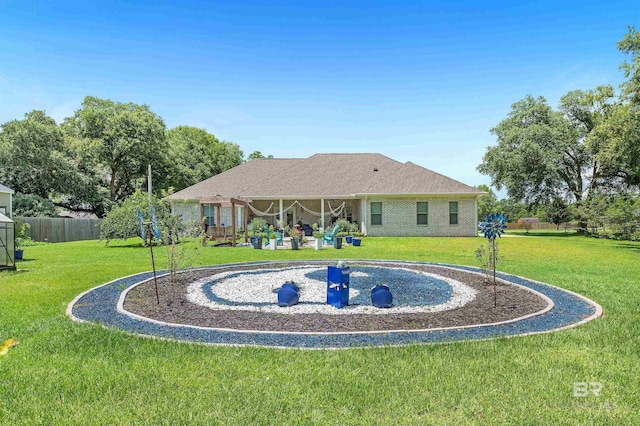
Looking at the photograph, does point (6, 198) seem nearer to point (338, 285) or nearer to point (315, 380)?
point (338, 285)

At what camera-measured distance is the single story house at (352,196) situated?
23031 millimetres

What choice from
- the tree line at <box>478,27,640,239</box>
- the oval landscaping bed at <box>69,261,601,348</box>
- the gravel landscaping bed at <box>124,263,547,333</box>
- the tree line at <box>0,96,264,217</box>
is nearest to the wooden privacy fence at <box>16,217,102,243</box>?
the tree line at <box>0,96,264,217</box>

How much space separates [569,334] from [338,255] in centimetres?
942

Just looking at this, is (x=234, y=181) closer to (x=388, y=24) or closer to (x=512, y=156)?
Result: (x=388, y=24)

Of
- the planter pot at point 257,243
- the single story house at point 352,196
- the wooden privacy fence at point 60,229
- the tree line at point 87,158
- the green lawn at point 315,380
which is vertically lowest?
the green lawn at point 315,380

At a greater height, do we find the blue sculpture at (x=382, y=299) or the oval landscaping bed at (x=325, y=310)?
the blue sculpture at (x=382, y=299)

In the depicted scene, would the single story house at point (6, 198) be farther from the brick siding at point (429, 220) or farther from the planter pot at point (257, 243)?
the brick siding at point (429, 220)

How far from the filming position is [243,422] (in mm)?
2713

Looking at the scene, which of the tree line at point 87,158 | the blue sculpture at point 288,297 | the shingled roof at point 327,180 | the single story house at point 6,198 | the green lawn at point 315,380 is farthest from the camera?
the tree line at point 87,158

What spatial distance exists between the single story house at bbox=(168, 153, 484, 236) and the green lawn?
652 inches

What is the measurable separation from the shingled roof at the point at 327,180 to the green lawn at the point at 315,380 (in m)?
18.5

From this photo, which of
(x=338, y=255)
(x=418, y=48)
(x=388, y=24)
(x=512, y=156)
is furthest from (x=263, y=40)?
(x=512, y=156)

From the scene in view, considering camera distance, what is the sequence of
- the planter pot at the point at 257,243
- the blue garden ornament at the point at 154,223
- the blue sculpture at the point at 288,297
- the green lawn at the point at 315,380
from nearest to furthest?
the green lawn at the point at 315,380 → the blue sculpture at the point at 288,297 → the planter pot at the point at 257,243 → the blue garden ornament at the point at 154,223

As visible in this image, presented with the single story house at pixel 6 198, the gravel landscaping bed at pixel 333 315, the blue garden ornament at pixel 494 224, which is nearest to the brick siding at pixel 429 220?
the gravel landscaping bed at pixel 333 315
